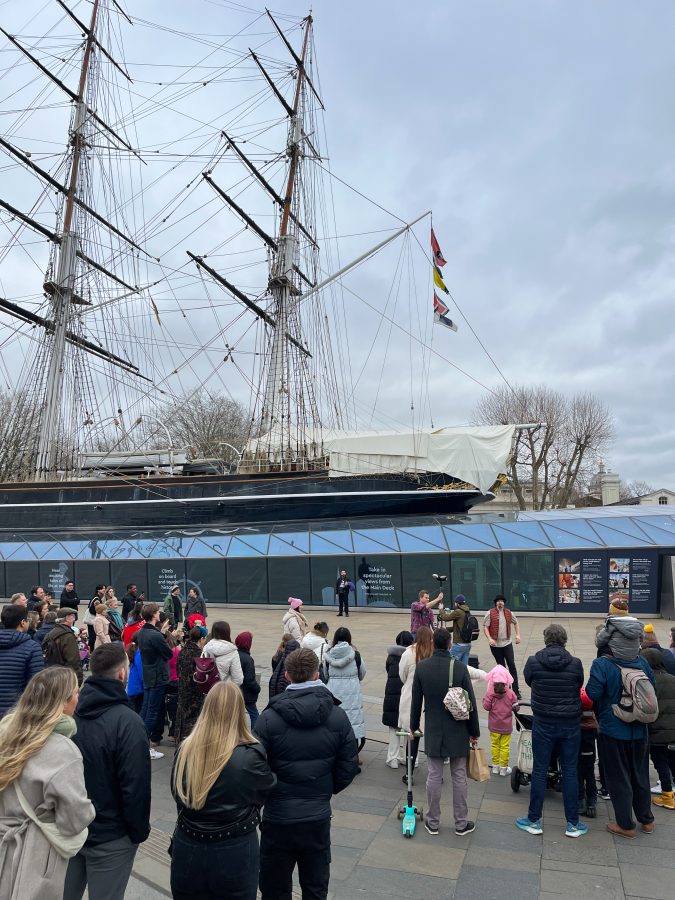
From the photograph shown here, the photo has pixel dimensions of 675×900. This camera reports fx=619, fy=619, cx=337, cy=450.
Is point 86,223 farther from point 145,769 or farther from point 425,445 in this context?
point 145,769

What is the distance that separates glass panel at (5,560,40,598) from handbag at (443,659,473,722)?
839 inches

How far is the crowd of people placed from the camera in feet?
7.97

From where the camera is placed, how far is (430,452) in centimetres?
2673

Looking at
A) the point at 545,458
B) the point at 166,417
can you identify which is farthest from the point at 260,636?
the point at 166,417

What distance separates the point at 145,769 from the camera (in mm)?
2996

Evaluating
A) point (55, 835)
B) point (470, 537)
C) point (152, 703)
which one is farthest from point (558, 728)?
point (470, 537)

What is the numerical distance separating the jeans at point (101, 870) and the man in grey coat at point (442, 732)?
2.54 metres

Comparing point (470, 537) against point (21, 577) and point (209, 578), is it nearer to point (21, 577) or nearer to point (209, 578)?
point (209, 578)

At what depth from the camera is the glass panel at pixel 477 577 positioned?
17.9 metres

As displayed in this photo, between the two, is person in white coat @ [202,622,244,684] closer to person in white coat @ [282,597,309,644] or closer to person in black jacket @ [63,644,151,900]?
person in white coat @ [282,597,309,644]

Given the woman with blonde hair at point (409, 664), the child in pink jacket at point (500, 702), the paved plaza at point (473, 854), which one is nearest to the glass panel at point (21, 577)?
the paved plaza at point (473, 854)

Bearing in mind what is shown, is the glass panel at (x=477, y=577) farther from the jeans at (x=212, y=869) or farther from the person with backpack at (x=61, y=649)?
the jeans at (x=212, y=869)

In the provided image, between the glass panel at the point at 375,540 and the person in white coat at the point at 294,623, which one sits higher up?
the glass panel at the point at 375,540

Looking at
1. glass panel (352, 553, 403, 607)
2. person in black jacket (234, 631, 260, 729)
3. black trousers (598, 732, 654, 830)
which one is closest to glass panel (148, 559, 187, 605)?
glass panel (352, 553, 403, 607)
